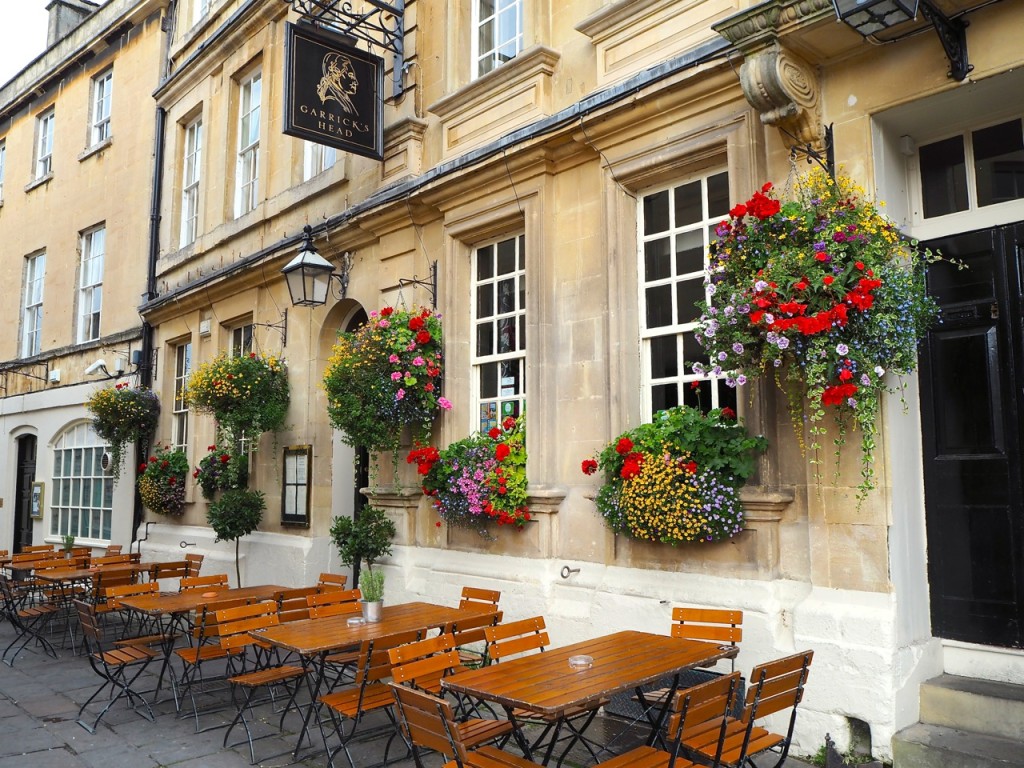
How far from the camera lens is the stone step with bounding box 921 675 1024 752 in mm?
4746

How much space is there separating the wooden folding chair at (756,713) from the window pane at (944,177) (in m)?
3.05

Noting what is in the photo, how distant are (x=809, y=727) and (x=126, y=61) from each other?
631 inches

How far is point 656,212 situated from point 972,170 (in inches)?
87.7

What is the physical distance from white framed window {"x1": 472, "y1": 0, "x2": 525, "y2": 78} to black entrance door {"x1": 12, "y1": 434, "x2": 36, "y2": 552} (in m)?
13.5

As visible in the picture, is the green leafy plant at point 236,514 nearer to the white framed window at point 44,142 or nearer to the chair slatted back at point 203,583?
the chair slatted back at point 203,583

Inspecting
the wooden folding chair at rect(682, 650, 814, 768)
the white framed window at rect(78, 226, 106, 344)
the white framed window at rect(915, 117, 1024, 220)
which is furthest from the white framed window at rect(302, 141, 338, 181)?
the wooden folding chair at rect(682, 650, 814, 768)

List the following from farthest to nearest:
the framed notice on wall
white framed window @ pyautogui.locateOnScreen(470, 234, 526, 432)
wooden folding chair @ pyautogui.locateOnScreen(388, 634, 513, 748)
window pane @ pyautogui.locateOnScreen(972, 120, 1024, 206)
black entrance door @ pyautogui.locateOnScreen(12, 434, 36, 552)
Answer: black entrance door @ pyautogui.locateOnScreen(12, 434, 36, 552) → the framed notice on wall → white framed window @ pyautogui.locateOnScreen(470, 234, 526, 432) → window pane @ pyautogui.locateOnScreen(972, 120, 1024, 206) → wooden folding chair @ pyautogui.locateOnScreen(388, 634, 513, 748)

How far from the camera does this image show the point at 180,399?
43.9ft

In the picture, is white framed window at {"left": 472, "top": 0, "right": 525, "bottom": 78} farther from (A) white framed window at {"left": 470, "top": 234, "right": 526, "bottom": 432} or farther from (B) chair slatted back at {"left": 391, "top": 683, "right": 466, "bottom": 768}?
(B) chair slatted back at {"left": 391, "top": 683, "right": 466, "bottom": 768}

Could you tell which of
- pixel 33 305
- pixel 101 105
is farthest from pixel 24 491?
pixel 101 105

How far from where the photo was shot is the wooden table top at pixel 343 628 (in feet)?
17.2

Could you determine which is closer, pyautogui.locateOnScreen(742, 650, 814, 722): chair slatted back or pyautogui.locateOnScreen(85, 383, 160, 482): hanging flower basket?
pyautogui.locateOnScreen(742, 650, 814, 722): chair slatted back

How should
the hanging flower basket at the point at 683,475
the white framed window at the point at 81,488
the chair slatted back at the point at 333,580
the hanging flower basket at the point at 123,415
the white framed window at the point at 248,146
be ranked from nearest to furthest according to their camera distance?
1. the hanging flower basket at the point at 683,475
2. the chair slatted back at the point at 333,580
3. the white framed window at the point at 248,146
4. the hanging flower basket at the point at 123,415
5. the white framed window at the point at 81,488

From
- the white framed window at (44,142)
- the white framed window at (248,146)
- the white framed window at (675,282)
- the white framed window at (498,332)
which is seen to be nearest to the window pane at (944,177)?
the white framed window at (675,282)
